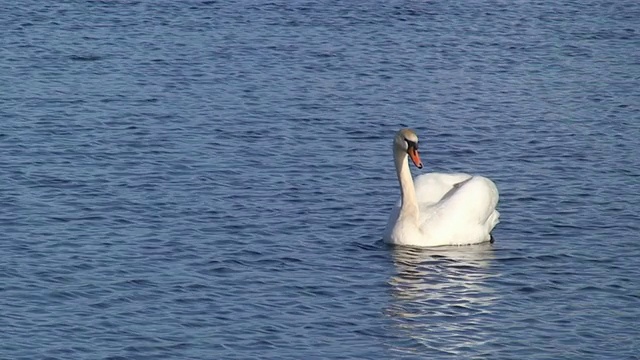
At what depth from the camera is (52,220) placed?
18.7 meters

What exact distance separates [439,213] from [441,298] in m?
2.64

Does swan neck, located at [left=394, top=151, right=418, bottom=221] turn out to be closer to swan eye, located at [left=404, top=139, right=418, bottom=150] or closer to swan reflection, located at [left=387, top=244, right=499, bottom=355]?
swan eye, located at [left=404, top=139, right=418, bottom=150]

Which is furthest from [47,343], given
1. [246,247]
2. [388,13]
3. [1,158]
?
[388,13]

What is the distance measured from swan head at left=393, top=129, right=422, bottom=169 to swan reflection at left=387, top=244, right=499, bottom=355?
45.5 inches

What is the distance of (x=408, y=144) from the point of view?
19.1 meters

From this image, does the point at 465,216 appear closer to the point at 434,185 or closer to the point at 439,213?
the point at 439,213

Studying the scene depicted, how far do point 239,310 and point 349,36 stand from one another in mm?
15351

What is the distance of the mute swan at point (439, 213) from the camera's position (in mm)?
18484

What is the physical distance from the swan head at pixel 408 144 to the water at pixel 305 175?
2.97ft

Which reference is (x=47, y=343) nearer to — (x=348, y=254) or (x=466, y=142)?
(x=348, y=254)

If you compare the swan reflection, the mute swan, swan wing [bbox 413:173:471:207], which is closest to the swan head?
the mute swan

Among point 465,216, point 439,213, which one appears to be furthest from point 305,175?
point 465,216

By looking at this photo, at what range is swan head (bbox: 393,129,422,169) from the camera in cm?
1897

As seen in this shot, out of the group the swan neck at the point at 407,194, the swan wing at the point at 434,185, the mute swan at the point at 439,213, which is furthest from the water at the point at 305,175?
the swan wing at the point at 434,185
